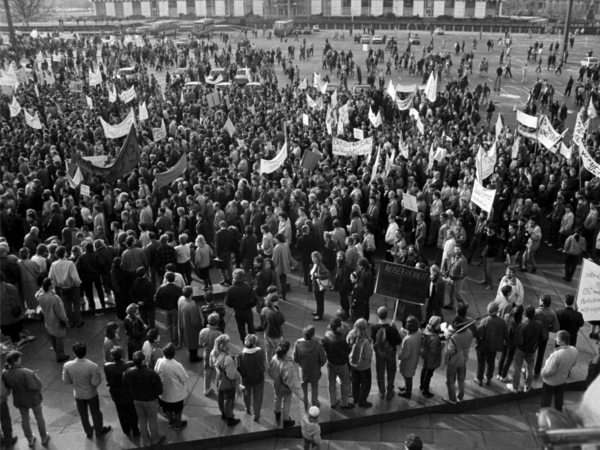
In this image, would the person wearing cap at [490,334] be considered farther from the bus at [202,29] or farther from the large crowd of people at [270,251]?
the bus at [202,29]

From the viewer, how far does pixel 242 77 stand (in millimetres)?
37250

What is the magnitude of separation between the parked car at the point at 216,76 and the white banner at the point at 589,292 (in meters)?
28.4

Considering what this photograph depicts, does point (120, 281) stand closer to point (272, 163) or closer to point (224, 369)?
point (224, 369)

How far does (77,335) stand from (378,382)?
17.3 feet

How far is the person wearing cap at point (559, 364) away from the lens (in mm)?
7398

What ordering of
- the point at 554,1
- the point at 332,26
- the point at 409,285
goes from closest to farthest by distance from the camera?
1. the point at 409,285
2. the point at 332,26
3. the point at 554,1

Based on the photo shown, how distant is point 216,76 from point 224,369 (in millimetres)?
30938

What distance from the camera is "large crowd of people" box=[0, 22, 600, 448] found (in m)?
7.48

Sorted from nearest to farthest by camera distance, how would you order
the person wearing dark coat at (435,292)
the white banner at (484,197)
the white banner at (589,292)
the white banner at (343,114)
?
the white banner at (589,292) < the person wearing dark coat at (435,292) < the white banner at (484,197) < the white banner at (343,114)

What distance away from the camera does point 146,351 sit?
7496 mm

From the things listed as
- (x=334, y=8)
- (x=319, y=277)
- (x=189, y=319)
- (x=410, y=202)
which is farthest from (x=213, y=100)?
(x=334, y=8)

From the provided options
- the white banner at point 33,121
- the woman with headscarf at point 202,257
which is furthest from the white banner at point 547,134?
the white banner at point 33,121

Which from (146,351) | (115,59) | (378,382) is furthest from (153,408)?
(115,59)

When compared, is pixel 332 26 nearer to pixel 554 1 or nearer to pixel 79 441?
pixel 554 1
